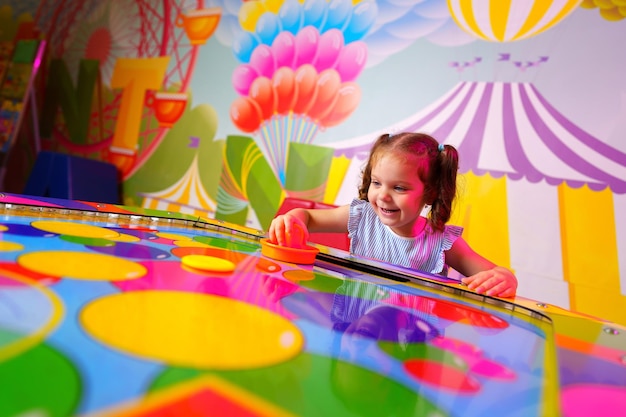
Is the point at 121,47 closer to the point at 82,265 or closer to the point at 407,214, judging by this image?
the point at 407,214

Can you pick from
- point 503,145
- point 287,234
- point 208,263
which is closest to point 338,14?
point 503,145

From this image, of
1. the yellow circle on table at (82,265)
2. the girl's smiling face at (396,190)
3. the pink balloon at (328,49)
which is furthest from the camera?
the pink balloon at (328,49)

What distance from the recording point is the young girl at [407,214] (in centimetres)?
131

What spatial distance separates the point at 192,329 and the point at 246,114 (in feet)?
7.38

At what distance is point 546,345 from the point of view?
49cm

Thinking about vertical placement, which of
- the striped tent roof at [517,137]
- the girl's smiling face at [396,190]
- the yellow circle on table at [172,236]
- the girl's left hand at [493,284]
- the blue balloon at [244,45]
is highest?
the blue balloon at [244,45]

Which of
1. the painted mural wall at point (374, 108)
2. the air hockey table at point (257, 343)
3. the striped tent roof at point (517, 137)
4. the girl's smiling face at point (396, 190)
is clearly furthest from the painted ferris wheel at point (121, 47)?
the air hockey table at point (257, 343)

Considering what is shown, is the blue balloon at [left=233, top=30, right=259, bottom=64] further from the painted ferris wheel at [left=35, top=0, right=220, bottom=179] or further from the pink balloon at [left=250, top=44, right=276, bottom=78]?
the painted ferris wheel at [left=35, top=0, right=220, bottom=179]

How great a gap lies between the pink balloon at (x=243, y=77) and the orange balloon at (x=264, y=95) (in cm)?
3

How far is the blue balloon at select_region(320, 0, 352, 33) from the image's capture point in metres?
2.17

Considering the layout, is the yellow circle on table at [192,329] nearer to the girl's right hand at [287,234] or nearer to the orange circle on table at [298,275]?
the orange circle on table at [298,275]

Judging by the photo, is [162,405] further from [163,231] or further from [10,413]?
[163,231]

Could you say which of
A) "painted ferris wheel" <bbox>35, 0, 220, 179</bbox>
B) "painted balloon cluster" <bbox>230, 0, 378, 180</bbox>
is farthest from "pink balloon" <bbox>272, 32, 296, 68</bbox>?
"painted ferris wheel" <bbox>35, 0, 220, 179</bbox>

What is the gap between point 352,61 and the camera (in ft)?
7.03
